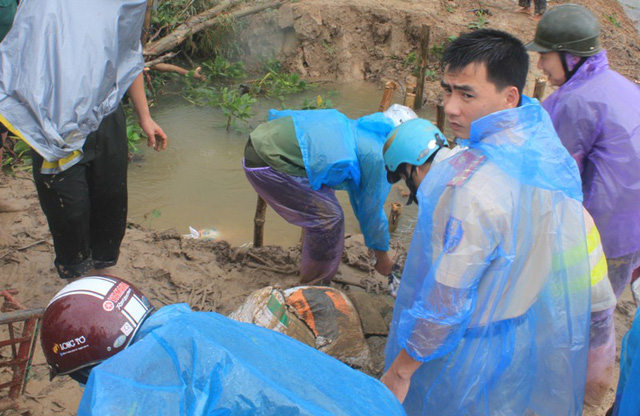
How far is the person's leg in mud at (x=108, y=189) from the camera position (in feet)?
9.06

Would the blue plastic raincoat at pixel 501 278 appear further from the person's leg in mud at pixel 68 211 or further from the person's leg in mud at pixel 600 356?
the person's leg in mud at pixel 68 211

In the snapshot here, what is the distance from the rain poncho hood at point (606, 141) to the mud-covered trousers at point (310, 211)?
140 cm

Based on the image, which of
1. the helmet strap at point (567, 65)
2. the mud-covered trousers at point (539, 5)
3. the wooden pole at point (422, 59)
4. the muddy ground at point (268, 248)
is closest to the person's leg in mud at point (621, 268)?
the muddy ground at point (268, 248)

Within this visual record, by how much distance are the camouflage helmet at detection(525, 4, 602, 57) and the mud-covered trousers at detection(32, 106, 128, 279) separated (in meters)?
2.13

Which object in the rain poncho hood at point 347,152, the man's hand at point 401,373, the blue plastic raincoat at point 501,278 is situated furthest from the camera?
the rain poncho hood at point 347,152

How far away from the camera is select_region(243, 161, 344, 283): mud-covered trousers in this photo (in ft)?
11.5

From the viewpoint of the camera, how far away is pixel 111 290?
1.49m

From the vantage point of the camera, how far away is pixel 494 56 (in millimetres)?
1817

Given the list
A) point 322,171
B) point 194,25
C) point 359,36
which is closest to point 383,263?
point 322,171

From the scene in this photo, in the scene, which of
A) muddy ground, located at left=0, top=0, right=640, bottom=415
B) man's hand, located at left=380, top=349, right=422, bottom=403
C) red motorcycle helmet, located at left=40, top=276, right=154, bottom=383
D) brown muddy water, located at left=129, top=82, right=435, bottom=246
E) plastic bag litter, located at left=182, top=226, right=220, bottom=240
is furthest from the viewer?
brown muddy water, located at left=129, top=82, right=435, bottom=246

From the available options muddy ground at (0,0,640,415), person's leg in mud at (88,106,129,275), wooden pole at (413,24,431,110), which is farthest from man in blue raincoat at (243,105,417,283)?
wooden pole at (413,24,431,110)

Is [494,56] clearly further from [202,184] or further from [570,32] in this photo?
[202,184]

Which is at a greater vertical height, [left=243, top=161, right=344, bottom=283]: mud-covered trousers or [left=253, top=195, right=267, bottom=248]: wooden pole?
[left=243, top=161, right=344, bottom=283]: mud-covered trousers

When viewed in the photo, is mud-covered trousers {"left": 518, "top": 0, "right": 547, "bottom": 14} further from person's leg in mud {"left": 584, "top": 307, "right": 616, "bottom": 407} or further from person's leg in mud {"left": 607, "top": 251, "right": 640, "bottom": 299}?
person's leg in mud {"left": 584, "top": 307, "right": 616, "bottom": 407}
